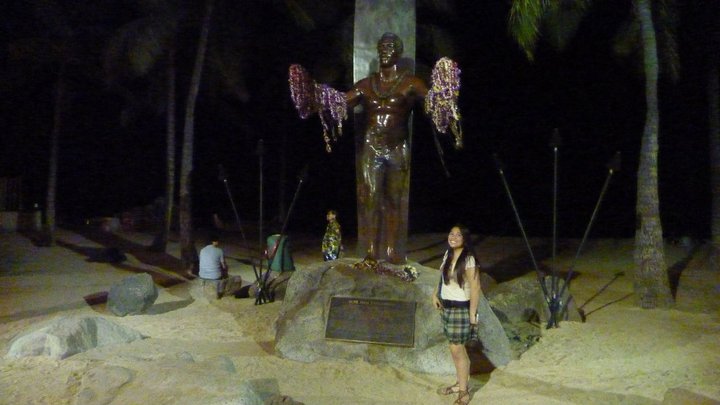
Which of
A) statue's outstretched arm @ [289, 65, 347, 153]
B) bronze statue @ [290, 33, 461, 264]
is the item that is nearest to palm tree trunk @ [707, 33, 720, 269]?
bronze statue @ [290, 33, 461, 264]

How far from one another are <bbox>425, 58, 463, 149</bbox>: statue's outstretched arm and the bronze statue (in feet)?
0.72

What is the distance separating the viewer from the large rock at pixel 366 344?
746 cm

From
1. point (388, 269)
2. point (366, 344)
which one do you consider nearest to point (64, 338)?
point (366, 344)

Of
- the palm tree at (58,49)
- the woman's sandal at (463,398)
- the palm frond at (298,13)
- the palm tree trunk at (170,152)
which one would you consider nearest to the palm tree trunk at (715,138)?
the palm frond at (298,13)

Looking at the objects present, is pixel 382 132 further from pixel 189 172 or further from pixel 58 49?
pixel 58 49

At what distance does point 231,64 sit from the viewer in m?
20.0

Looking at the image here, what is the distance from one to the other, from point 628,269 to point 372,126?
33.3 feet

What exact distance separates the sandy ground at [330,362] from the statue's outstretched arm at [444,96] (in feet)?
8.52

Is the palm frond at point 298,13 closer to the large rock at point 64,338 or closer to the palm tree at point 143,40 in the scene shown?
the palm tree at point 143,40

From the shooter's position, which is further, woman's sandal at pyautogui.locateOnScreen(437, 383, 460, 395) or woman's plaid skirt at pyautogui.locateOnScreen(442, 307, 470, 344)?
woman's sandal at pyautogui.locateOnScreen(437, 383, 460, 395)

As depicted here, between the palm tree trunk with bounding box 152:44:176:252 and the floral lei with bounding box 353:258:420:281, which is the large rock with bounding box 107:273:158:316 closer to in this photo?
the floral lei with bounding box 353:258:420:281

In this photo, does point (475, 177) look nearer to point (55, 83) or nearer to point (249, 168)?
point (249, 168)

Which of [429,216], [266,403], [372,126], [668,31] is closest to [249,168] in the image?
[429,216]

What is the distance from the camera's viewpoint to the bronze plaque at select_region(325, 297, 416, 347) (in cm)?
755
